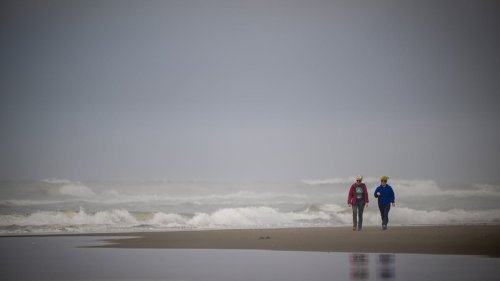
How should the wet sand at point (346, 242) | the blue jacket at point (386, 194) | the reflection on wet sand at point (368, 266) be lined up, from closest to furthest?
the reflection on wet sand at point (368, 266)
the wet sand at point (346, 242)
the blue jacket at point (386, 194)

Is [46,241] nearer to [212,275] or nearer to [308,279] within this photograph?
[212,275]

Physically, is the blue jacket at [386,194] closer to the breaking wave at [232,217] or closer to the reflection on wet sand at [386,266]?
the reflection on wet sand at [386,266]

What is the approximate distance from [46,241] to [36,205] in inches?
825

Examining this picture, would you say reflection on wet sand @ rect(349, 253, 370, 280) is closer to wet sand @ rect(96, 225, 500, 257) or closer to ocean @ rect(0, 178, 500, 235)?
wet sand @ rect(96, 225, 500, 257)

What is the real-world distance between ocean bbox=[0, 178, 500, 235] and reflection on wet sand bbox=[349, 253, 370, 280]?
14614 millimetres

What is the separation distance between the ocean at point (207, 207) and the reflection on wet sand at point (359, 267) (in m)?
14.6

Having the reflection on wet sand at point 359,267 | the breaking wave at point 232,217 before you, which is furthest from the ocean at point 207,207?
the reflection on wet sand at point 359,267

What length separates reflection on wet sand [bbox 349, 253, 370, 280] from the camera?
1062 cm

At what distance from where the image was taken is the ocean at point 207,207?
3244cm

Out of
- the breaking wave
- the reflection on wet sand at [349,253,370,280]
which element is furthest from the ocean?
the reflection on wet sand at [349,253,370,280]

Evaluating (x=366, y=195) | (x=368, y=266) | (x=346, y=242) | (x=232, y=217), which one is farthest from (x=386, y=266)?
(x=232, y=217)

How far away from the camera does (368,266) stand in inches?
475

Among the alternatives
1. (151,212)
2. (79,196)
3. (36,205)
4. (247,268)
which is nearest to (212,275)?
(247,268)

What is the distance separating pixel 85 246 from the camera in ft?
60.5
